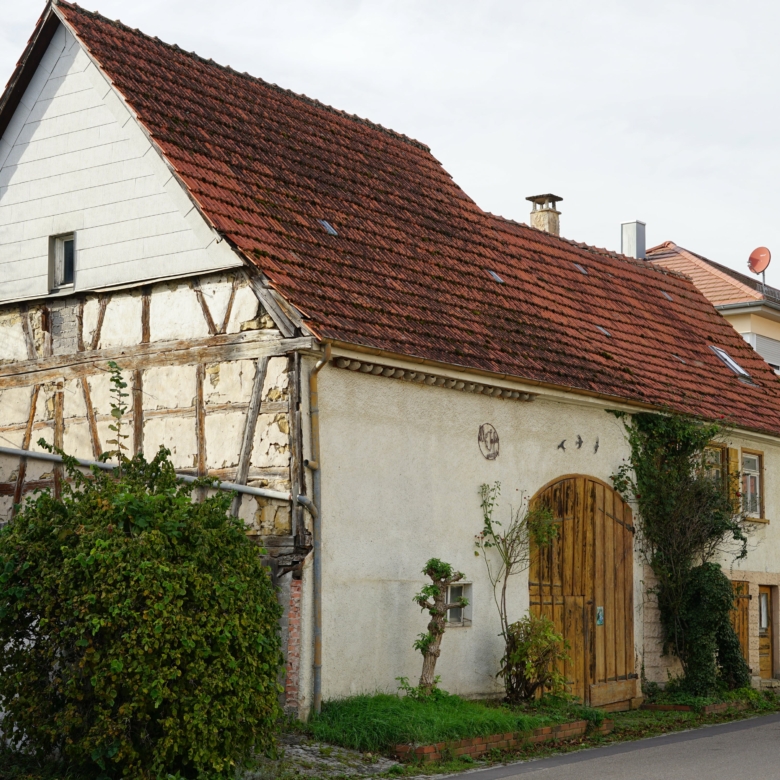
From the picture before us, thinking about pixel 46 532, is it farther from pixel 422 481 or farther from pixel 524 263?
pixel 524 263

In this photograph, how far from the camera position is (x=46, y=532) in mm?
10453

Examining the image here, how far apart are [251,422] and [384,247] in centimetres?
390

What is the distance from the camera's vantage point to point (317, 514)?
13.2 meters

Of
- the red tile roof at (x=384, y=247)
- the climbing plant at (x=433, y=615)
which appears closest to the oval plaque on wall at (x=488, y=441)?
the red tile roof at (x=384, y=247)

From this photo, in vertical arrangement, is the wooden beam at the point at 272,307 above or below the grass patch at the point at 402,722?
above

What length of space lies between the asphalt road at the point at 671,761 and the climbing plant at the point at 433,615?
158 cm

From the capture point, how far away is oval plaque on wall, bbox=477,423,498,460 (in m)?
15.6

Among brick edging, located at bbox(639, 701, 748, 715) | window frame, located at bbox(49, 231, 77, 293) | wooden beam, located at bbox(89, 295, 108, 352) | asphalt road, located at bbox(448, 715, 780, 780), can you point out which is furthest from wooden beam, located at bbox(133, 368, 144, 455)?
brick edging, located at bbox(639, 701, 748, 715)

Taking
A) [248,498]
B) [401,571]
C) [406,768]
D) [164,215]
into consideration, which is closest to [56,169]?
[164,215]

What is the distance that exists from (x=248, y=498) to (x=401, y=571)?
209cm

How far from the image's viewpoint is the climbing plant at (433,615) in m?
13.8

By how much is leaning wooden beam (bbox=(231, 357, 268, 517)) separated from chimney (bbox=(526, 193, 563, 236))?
1458cm

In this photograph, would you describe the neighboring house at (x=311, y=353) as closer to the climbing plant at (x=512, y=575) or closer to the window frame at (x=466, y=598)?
the window frame at (x=466, y=598)

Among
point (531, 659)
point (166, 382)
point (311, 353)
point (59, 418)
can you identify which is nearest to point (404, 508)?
point (311, 353)
